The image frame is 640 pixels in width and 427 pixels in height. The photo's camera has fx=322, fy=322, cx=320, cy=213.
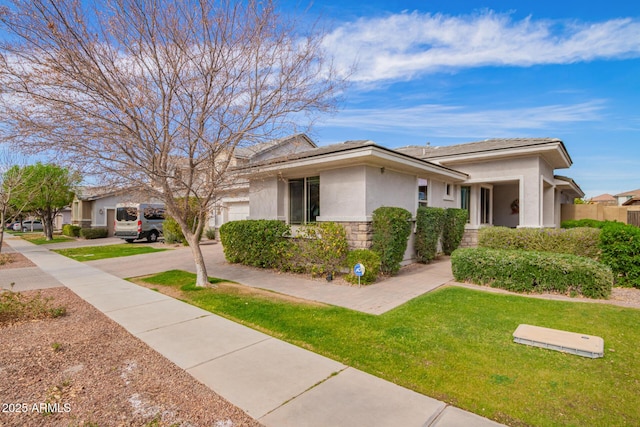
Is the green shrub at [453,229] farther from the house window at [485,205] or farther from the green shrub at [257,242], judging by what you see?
the green shrub at [257,242]

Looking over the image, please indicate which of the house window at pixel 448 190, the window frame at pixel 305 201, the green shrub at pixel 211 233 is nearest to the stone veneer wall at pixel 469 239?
the house window at pixel 448 190

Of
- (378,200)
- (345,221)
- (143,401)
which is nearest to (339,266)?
(345,221)

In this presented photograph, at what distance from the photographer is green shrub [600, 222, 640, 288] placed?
730 cm

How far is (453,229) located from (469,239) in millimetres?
1969

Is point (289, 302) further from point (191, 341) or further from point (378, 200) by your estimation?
point (378, 200)

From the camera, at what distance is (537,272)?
707cm

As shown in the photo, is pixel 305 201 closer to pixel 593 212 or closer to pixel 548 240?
pixel 548 240

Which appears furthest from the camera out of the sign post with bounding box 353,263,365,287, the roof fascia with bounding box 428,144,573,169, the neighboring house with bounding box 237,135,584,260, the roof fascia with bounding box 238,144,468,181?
the roof fascia with bounding box 428,144,573,169

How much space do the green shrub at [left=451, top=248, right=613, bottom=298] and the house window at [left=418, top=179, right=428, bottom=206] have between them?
3.78 m

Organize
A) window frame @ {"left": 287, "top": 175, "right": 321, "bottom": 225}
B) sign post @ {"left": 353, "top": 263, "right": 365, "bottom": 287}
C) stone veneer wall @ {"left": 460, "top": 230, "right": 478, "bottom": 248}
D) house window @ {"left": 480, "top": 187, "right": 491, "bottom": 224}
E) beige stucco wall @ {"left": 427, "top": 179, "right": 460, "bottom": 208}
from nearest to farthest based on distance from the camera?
sign post @ {"left": 353, "top": 263, "right": 365, "bottom": 287}, window frame @ {"left": 287, "top": 175, "right": 321, "bottom": 225}, beige stucco wall @ {"left": 427, "top": 179, "right": 460, "bottom": 208}, stone veneer wall @ {"left": 460, "top": 230, "right": 478, "bottom": 248}, house window @ {"left": 480, "top": 187, "right": 491, "bottom": 224}

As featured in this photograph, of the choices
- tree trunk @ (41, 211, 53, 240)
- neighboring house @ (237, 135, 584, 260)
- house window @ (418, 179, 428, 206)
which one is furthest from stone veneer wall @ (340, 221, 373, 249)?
tree trunk @ (41, 211, 53, 240)

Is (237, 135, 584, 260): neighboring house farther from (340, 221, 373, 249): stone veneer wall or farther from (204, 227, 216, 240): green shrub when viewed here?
(204, 227, 216, 240): green shrub

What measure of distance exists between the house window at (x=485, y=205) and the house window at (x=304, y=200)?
8611 millimetres

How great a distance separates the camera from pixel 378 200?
9.25 metres
